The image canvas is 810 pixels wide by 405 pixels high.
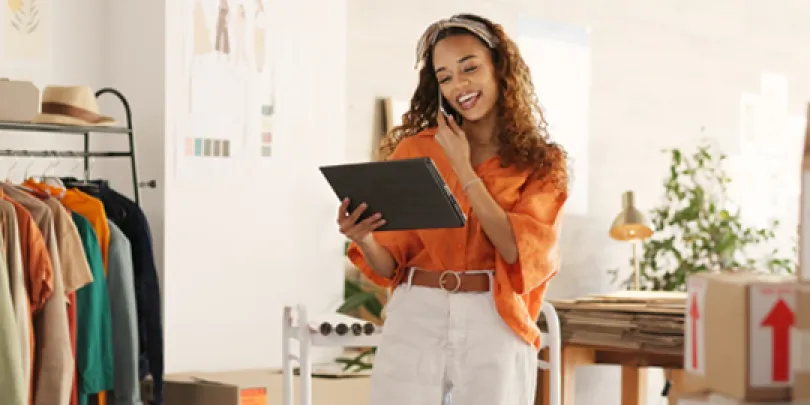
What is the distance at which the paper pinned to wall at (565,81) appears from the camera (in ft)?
17.2

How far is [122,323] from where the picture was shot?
11.2ft

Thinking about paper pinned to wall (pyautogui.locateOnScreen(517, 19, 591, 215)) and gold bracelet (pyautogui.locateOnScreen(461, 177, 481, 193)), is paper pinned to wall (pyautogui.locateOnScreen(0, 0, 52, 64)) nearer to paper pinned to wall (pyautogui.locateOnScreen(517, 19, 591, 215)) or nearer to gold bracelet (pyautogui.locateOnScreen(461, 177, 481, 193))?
gold bracelet (pyautogui.locateOnScreen(461, 177, 481, 193))

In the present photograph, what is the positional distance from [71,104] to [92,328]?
66 cm

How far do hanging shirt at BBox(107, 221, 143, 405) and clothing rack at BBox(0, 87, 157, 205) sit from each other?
8.9 inches

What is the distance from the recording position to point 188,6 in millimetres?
3816

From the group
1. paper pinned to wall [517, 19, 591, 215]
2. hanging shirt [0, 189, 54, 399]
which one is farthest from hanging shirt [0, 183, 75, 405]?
paper pinned to wall [517, 19, 591, 215]

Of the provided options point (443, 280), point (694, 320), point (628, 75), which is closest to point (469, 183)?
point (443, 280)

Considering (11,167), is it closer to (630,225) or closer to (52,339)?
(52,339)

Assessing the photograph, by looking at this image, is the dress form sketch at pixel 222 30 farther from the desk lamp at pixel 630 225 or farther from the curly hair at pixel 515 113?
the desk lamp at pixel 630 225

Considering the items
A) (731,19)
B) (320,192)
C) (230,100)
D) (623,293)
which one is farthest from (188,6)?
(731,19)

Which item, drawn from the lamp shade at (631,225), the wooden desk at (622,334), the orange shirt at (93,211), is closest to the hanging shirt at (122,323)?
the orange shirt at (93,211)

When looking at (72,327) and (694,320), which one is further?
(72,327)

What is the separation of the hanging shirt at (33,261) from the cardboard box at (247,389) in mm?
492

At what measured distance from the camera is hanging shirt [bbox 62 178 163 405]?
3529 millimetres
